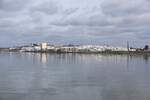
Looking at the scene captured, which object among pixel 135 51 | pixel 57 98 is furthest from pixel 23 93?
pixel 135 51

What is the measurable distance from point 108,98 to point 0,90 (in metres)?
6.57

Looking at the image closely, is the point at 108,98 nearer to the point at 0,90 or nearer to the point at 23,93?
the point at 23,93

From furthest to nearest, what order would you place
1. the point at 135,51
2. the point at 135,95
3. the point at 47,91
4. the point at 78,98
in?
the point at 135,51, the point at 47,91, the point at 135,95, the point at 78,98

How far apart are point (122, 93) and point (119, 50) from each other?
4914 inches

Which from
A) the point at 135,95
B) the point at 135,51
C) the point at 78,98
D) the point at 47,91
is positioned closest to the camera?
the point at 78,98

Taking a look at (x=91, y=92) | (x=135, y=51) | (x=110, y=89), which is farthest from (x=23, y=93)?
(x=135, y=51)

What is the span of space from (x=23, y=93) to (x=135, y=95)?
6.13m

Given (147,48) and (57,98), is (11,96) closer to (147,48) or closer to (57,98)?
(57,98)

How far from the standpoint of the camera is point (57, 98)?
650 inches

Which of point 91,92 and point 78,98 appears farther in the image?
point 91,92

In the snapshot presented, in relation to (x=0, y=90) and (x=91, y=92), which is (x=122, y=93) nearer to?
(x=91, y=92)

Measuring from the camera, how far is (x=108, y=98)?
650 inches

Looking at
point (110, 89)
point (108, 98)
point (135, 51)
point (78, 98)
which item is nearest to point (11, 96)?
point (78, 98)

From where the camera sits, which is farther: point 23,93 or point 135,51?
point 135,51
